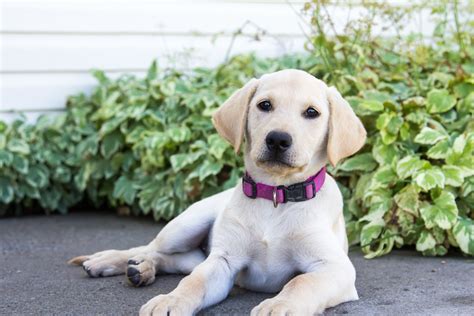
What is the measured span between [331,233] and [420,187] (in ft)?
4.20

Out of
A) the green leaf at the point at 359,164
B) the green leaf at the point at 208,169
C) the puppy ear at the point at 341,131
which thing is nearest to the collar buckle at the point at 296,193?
the puppy ear at the point at 341,131

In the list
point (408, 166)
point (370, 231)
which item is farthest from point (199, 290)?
point (408, 166)

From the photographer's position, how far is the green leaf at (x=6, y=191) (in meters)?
6.77

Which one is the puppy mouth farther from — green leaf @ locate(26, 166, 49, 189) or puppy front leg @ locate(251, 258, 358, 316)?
green leaf @ locate(26, 166, 49, 189)

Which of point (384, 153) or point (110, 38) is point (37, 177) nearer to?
point (110, 38)

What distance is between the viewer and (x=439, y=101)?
18.3 feet

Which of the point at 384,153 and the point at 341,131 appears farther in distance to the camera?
the point at 384,153

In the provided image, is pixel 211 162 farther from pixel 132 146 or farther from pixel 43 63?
pixel 43 63

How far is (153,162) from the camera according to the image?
657cm

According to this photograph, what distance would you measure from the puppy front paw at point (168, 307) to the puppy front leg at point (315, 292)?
0.31 m

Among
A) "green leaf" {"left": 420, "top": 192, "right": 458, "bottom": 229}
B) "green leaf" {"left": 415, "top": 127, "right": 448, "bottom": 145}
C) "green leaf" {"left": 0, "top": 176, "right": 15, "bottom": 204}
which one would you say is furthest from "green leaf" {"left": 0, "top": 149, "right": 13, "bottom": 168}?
"green leaf" {"left": 420, "top": 192, "right": 458, "bottom": 229}

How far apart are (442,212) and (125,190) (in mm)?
2986

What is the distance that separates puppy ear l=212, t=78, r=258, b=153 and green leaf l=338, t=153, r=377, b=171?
5.48 ft

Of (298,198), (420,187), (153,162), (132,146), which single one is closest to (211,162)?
(153,162)
